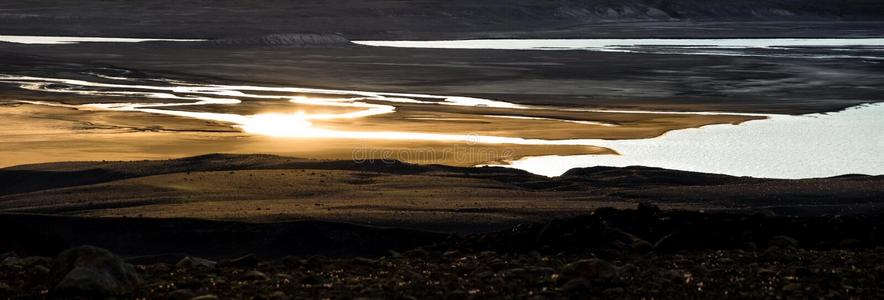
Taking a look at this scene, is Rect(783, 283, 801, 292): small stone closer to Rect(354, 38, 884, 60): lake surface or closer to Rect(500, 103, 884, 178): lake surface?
Rect(500, 103, 884, 178): lake surface

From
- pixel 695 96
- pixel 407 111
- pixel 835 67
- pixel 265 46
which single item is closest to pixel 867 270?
pixel 407 111

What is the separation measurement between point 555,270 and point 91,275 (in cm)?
219

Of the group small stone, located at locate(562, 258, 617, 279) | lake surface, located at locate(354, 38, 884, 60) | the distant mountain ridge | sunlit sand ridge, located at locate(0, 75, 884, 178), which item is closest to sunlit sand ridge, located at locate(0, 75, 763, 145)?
sunlit sand ridge, located at locate(0, 75, 884, 178)

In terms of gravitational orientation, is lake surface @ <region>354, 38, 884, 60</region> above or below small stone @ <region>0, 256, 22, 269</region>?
above

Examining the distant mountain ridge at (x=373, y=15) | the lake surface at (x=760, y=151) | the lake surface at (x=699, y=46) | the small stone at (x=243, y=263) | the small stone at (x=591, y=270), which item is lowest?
the small stone at (x=243, y=263)

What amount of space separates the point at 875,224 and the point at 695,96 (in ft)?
66.8

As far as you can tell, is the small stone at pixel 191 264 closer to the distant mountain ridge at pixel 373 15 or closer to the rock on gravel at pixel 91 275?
the rock on gravel at pixel 91 275

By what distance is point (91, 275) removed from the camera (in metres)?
6.24

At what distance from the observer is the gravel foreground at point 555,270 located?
620 cm

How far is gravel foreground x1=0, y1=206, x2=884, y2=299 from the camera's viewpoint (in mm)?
6203

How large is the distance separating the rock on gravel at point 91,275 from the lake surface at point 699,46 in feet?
138

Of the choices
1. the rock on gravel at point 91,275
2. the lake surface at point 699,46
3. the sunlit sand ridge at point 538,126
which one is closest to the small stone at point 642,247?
the rock on gravel at point 91,275

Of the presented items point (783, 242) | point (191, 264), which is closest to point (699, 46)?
point (783, 242)

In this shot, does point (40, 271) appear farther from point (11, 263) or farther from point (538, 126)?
point (538, 126)
